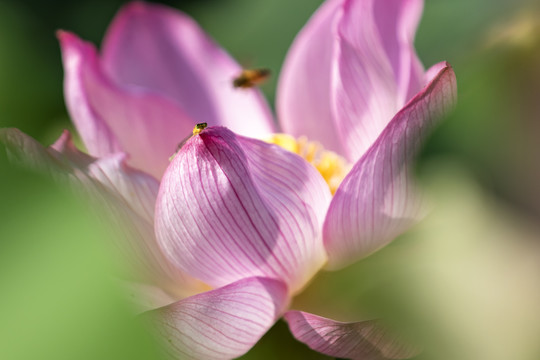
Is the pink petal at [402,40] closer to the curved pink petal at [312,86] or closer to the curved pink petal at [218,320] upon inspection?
the curved pink petal at [312,86]

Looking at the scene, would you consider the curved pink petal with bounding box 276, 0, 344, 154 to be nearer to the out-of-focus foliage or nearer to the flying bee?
the flying bee

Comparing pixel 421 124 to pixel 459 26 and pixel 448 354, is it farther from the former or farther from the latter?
pixel 459 26

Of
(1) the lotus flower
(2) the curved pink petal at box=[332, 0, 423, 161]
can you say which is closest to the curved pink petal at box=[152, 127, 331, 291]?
(1) the lotus flower

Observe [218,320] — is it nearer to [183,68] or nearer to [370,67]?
[370,67]

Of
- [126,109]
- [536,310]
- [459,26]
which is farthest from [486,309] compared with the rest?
[459,26]

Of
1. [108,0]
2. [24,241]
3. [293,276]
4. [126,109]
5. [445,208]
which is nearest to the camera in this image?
[24,241]

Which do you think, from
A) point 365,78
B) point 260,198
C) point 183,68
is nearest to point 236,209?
point 260,198
